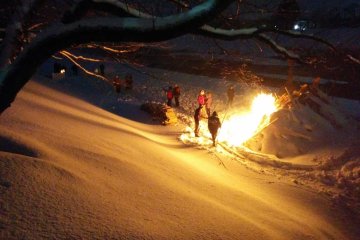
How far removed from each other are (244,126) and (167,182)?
1001 centimetres

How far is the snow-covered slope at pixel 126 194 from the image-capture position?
15.5 ft

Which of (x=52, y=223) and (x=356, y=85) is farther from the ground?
(x=356, y=85)

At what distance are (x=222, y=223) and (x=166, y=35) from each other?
3453 mm

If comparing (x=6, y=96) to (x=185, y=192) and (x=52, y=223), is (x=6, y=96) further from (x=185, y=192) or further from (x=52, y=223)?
(x=185, y=192)

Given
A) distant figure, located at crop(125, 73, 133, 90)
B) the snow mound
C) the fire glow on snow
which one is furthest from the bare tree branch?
distant figure, located at crop(125, 73, 133, 90)

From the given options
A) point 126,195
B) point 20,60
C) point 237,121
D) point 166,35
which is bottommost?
point 126,195

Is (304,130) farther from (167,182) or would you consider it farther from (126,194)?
(126,194)

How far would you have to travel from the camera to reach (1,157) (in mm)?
5777

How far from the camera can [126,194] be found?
6.02m

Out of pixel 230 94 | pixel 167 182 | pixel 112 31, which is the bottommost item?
pixel 167 182

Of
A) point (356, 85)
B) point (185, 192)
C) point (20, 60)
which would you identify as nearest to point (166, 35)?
point (20, 60)

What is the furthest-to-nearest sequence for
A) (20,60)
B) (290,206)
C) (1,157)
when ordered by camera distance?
1. (290,206)
2. (1,157)
3. (20,60)

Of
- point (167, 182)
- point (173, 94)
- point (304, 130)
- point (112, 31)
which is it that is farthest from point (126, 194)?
point (173, 94)

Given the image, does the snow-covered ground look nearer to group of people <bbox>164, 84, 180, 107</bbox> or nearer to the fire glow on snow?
the fire glow on snow
